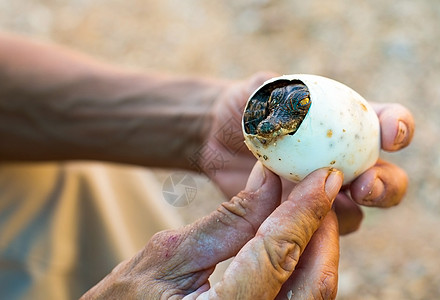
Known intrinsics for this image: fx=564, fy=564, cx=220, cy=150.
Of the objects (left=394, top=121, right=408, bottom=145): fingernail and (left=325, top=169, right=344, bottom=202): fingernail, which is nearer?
(left=325, top=169, right=344, bottom=202): fingernail

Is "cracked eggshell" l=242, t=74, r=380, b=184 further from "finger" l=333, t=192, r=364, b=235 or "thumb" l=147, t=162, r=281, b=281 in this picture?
"finger" l=333, t=192, r=364, b=235

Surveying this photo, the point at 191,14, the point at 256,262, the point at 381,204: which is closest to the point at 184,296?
the point at 256,262

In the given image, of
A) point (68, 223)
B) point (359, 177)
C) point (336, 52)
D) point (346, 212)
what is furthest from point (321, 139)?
point (336, 52)

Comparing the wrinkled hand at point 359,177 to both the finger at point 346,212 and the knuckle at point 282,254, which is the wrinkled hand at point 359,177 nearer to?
the finger at point 346,212

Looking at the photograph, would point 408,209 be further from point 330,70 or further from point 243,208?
point 243,208

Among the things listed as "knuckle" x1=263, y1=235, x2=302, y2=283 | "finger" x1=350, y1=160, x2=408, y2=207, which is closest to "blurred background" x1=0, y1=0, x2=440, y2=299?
"finger" x1=350, y1=160, x2=408, y2=207

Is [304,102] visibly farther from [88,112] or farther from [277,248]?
[88,112]
